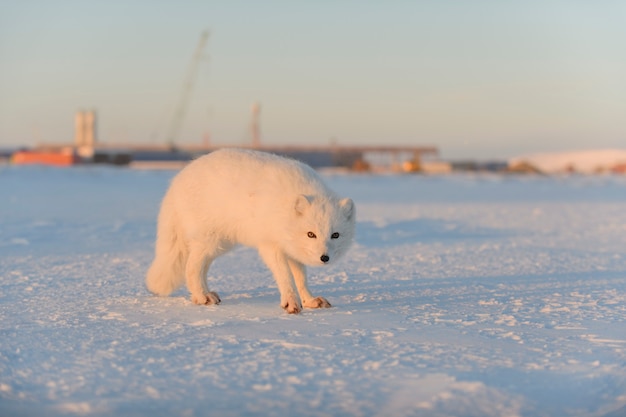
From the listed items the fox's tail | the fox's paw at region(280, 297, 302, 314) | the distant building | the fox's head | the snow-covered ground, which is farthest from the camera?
the distant building

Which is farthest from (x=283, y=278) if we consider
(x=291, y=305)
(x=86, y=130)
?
(x=86, y=130)

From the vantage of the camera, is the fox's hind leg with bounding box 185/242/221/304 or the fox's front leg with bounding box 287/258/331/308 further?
the fox's hind leg with bounding box 185/242/221/304

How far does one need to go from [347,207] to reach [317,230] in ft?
1.14

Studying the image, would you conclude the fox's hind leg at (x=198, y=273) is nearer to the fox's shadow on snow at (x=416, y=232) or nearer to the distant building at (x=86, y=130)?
the fox's shadow on snow at (x=416, y=232)

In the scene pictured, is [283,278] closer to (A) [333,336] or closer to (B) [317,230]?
(B) [317,230]

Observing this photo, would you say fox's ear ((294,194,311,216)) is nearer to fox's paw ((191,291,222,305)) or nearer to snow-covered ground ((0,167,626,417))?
snow-covered ground ((0,167,626,417))

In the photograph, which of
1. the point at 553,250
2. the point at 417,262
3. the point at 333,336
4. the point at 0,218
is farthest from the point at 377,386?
the point at 0,218

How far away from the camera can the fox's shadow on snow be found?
11312mm

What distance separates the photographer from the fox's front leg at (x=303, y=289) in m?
5.92

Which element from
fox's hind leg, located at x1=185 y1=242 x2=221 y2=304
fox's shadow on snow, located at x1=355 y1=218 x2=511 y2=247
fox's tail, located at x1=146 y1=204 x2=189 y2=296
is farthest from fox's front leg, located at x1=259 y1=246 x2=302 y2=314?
fox's shadow on snow, located at x1=355 y1=218 x2=511 y2=247

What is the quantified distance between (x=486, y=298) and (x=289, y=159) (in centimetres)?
199

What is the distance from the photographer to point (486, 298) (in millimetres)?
6504

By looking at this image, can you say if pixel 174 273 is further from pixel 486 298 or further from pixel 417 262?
pixel 417 262

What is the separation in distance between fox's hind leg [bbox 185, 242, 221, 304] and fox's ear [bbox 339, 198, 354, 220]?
113 cm
